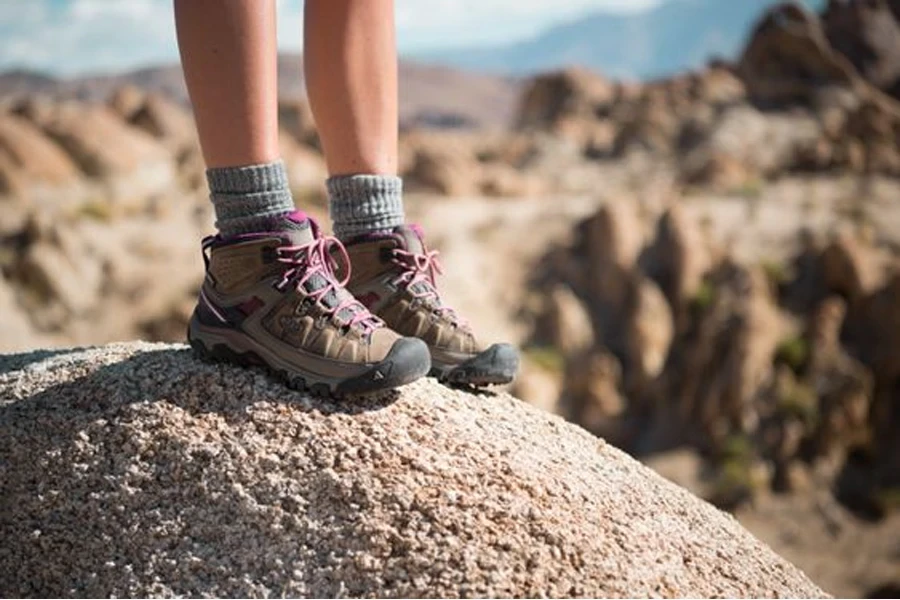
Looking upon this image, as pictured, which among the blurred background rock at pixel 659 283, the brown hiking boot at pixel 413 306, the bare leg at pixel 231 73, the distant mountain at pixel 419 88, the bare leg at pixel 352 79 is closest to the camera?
the bare leg at pixel 231 73

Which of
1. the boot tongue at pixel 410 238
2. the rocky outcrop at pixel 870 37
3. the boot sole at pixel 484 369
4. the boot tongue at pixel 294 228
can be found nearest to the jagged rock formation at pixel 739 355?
the boot sole at pixel 484 369

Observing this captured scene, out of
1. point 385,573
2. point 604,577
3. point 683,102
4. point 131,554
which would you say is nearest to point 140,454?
point 131,554

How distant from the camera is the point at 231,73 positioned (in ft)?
7.23

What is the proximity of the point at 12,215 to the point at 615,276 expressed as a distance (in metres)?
11.2

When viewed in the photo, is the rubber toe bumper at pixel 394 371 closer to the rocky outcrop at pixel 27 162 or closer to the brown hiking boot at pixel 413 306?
the brown hiking boot at pixel 413 306

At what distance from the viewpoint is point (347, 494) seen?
215cm

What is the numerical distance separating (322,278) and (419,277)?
12.5 inches

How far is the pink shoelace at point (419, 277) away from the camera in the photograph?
8.44 feet

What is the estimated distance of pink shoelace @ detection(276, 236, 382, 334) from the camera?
233 cm

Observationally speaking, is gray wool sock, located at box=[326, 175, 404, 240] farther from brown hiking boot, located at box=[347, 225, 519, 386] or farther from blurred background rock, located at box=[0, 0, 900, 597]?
blurred background rock, located at box=[0, 0, 900, 597]

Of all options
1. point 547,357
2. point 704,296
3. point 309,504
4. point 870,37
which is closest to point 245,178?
point 309,504

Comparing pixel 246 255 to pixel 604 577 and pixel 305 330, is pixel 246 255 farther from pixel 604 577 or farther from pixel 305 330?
pixel 604 577

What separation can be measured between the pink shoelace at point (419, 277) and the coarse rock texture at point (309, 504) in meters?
0.23

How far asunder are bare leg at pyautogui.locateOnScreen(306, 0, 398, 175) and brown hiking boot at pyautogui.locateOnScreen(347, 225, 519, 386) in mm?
206
